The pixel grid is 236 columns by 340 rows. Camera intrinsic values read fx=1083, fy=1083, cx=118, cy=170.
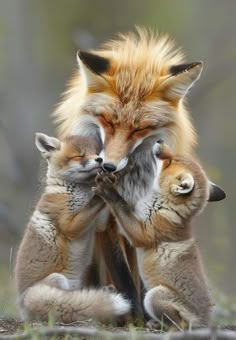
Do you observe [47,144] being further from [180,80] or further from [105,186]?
[180,80]

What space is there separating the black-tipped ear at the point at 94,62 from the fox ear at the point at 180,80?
64 centimetres

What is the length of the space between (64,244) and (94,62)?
202 centimetres

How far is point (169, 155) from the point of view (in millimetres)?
10852

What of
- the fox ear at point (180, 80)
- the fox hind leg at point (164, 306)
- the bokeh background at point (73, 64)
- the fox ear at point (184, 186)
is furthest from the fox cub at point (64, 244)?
the bokeh background at point (73, 64)

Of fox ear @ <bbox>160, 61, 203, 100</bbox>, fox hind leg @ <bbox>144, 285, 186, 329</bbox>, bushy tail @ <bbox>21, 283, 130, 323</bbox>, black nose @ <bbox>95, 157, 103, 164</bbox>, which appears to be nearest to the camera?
fox hind leg @ <bbox>144, 285, 186, 329</bbox>

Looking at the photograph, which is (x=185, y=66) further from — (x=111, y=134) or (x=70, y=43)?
(x=70, y=43)

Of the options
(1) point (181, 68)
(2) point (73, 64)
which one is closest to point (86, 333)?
(1) point (181, 68)

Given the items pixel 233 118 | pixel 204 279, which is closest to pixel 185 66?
pixel 204 279

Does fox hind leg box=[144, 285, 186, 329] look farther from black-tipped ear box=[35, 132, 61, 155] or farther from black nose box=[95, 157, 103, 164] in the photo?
black-tipped ear box=[35, 132, 61, 155]

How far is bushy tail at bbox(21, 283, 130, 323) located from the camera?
999cm

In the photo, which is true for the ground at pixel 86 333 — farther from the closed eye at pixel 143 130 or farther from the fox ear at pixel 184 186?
the closed eye at pixel 143 130

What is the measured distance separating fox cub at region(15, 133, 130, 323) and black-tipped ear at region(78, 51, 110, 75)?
80 cm

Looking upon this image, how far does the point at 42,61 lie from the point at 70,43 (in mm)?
1082

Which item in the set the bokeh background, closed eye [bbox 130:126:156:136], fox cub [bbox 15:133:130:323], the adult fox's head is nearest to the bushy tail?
fox cub [bbox 15:133:130:323]
